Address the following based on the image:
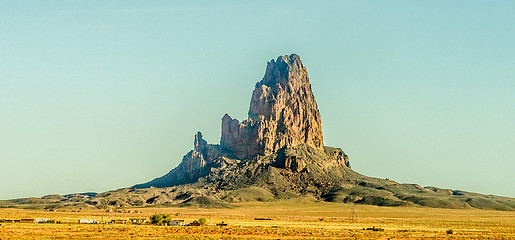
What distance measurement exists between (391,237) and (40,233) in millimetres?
63768

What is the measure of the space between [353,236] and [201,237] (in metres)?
29.0

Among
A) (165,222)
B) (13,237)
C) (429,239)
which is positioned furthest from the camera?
(165,222)

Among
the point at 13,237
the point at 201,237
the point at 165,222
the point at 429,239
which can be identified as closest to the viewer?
the point at 13,237

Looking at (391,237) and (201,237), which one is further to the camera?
(391,237)

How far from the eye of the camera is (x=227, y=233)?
12200 centimetres

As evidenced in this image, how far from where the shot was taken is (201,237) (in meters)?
109

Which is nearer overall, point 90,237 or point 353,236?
point 90,237

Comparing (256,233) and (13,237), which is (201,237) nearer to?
(256,233)

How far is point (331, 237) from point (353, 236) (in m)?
5.43

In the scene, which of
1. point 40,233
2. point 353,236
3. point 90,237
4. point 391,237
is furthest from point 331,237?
point 40,233

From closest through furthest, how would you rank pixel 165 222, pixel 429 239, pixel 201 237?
1. pixel 201 237
2. pixel 429 239
3. pixel 165 222

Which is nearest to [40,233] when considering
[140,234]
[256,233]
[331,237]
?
[140,234]

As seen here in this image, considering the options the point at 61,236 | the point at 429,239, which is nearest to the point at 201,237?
the point at 61,236

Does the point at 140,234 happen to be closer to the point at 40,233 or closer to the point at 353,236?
the point at 40,233
